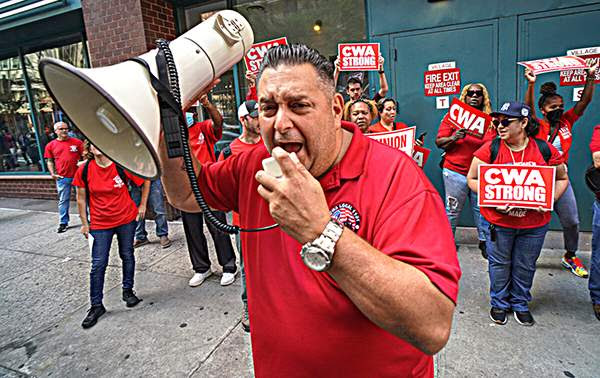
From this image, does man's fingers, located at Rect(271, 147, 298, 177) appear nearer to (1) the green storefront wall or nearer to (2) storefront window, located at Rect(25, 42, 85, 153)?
(1) the green storefront wall

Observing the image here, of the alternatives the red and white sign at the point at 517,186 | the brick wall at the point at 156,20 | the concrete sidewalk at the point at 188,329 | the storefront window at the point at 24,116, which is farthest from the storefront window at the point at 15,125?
the red and white sign at the point at 517,186

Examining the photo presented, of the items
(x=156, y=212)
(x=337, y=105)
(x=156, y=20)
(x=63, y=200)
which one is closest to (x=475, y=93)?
(x=337, y=105)

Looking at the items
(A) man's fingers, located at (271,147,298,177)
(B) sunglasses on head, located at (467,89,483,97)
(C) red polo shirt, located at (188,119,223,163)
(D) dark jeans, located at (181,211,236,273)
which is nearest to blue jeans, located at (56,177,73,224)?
(D) dark jeans, located at (181,211,236,273)

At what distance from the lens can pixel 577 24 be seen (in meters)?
4.39

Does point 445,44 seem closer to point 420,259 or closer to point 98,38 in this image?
point 420,259

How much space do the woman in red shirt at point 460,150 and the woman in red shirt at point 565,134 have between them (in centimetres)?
49

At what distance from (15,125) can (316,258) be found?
11737 millimetres

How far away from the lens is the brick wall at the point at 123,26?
591cm

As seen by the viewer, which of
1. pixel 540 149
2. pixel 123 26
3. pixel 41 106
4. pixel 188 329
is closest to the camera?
pixel 540 149

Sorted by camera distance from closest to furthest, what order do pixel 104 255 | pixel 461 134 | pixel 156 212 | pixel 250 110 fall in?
pixel 250 110, pixel 104 255, pixel 461 134, pixel 156 212

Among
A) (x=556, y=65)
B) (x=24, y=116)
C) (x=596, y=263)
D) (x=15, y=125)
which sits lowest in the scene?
(x=596, y=263)

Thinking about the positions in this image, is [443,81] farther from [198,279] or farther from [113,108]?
[113,108]

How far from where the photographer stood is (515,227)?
2.98m

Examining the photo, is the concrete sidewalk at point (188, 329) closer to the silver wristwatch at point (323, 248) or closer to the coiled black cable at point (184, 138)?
the coiled black cable at point (184, 138)
